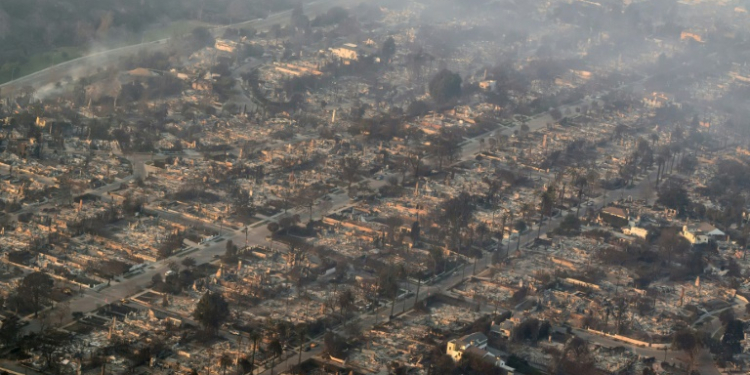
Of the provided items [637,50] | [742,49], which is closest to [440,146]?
[637,50]

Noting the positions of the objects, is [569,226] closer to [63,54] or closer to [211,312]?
[211,312]

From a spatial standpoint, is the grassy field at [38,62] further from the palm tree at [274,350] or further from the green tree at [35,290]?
the palm tree at [274,350]

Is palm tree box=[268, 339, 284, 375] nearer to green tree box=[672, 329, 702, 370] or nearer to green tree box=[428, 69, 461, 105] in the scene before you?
green tree box=[672, 329, 702, 370]

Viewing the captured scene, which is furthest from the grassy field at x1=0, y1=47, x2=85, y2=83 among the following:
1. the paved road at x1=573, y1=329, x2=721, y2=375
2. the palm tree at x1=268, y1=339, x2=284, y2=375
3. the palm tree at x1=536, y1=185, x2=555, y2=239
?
the paved road at x1=573, y1=329, x2=721, y2=375

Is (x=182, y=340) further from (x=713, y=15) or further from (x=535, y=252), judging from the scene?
(x=713, y=15)

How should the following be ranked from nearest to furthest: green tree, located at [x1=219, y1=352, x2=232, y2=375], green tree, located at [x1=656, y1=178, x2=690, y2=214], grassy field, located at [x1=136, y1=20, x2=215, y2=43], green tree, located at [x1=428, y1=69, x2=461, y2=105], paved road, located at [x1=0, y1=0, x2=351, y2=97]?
A: green tree, located at [x1=219, y1=352, x2=232, y2=375]
green tree, located at [x1=656, y1=178, x2=690, y2=214]
paved road, located at [x1=0, y1=0, x2=351, y2=97]
green tree, located at [x1=428, y1=69, x2=461, y2=105]
grassy field, located at [x1=136, y1=20, x2=215, y2=43]

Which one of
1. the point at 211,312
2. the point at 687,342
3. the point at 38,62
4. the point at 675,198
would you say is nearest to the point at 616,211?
the point at 675,198
